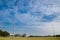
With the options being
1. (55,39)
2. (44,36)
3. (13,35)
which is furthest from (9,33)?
(55,39)

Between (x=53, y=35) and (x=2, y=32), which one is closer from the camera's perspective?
(x=53, y=35)

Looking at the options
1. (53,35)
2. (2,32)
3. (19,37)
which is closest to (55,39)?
(53,35)

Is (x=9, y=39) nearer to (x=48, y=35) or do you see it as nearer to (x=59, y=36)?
(x=48, y=35)

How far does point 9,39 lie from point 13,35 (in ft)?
1.33

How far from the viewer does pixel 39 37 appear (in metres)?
8.44

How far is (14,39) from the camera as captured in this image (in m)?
8.45

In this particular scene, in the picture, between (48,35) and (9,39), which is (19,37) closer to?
(9,39)

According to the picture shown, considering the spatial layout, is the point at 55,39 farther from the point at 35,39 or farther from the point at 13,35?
the point at 13,35

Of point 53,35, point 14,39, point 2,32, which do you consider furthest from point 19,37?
point 53,35

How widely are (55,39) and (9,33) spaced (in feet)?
7.88

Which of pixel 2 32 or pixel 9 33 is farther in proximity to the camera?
pixel 2 32

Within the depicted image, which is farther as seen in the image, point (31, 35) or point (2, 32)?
point (2, 32)

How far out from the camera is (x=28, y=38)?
8727 mm

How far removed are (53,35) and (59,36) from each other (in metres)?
0.30
